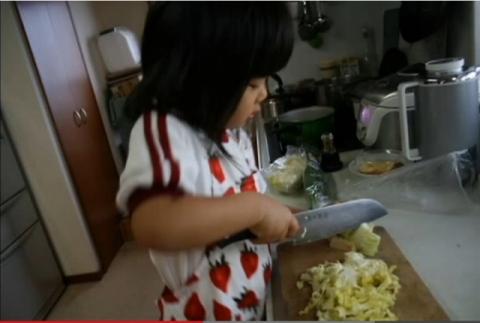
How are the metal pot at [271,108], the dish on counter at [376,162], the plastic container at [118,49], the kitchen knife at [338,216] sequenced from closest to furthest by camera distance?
the kitchen knife at [338,216] < the dish on counter at [376,162] < the metal pot at [271,108] < the plastic container at [118,49]

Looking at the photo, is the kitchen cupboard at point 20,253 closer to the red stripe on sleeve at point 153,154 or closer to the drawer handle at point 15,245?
the drawer handle at point 15,245

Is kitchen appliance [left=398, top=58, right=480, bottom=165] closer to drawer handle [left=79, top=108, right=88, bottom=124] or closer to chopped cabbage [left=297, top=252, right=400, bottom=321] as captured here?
chopped cabbage [left=297, top=252, right=400, bottom=321]

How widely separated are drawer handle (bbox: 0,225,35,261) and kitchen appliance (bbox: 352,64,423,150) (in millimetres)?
1269

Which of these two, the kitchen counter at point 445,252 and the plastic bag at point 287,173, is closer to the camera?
the kitchen counter at point 445,252

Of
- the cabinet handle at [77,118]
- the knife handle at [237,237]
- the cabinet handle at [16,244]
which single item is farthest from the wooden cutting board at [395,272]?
the cabinet handle at [77,118]

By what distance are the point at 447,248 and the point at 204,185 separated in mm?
386

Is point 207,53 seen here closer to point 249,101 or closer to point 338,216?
point 249,101

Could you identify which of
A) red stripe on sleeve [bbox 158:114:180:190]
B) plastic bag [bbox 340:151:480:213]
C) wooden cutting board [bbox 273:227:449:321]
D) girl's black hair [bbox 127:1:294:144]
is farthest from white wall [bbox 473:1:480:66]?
red stripe on sleeve [bbox 158:114:180:190]

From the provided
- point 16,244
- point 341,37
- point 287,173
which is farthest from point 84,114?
point 287,173

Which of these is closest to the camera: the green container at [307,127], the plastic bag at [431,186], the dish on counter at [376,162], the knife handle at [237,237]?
the knife handle at [237,237]

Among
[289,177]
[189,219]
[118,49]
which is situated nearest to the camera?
[189,219]

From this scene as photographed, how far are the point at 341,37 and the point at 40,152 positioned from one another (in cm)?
122

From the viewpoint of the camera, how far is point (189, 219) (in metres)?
0.32

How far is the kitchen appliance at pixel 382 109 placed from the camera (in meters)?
0.72
